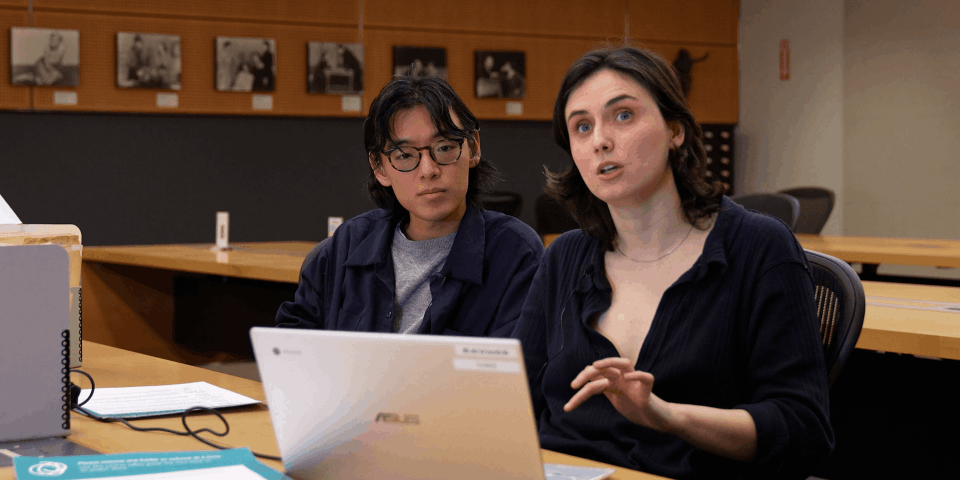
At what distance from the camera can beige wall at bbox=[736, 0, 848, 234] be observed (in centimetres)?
682

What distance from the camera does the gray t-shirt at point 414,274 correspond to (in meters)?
1.84

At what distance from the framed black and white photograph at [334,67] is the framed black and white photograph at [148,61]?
0.83 meters

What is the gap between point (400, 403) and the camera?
35.7 inches

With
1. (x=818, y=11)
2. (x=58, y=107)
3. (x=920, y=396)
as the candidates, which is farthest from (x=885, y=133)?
(x=58, y=107)

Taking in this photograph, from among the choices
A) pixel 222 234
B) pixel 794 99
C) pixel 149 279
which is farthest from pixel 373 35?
pixel 794 99

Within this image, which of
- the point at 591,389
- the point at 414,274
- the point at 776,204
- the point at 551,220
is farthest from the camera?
the point at 551,220

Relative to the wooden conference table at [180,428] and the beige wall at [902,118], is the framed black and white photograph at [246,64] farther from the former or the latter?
the wooden conference table at [180,428]

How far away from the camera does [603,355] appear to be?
53.6 inches

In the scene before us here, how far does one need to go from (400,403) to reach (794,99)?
6.69 meters

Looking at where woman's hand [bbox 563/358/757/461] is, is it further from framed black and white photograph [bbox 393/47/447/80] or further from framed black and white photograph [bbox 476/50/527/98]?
framed black and white photograph [bbox 476/50/527/98]

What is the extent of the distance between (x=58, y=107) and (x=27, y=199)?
56 cm

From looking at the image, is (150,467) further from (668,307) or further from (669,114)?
(669,114)

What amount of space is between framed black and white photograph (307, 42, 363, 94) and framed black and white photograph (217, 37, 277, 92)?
0.81ft

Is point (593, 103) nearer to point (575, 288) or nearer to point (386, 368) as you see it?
point (575, 288)
